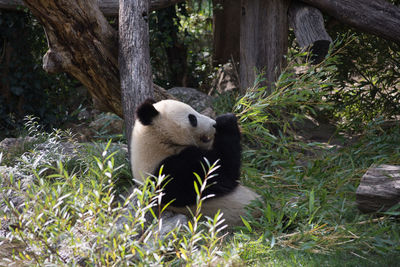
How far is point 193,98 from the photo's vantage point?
6.89 m

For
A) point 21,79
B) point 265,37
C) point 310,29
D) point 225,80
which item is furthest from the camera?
point 225,80

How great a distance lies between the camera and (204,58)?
328 inches

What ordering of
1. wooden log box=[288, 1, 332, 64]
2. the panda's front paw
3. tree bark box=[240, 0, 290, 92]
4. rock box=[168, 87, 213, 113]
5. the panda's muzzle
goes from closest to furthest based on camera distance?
the panda's muzzle < the panda's front paw < wooden log box=[288, 1, 332, 64] < tree bark box=[240, 0, 290, 92] < rock box=[168, 87, 213, 113]

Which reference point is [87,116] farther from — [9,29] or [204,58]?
[204,58]

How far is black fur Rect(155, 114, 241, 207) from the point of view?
3279 mm

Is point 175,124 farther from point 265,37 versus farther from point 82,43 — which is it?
point 265,37

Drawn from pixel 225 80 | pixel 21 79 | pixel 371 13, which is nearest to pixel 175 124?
pixel 371 13

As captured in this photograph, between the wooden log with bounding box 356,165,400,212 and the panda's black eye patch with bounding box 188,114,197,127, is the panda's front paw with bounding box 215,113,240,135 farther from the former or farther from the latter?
the wooden log with bounding box 356,165,400,212

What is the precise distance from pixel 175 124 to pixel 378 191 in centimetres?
153

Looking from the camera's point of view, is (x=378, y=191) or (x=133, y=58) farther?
(x=133, y=58)

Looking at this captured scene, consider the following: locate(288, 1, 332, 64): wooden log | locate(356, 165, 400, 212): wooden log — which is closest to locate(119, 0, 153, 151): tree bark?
locate(288, 1, 332, 64): wooden log

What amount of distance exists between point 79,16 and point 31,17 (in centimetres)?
358

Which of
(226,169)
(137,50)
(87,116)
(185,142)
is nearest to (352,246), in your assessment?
(226,169)

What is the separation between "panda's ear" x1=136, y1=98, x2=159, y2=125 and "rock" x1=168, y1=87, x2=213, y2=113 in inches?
126
